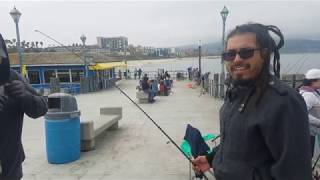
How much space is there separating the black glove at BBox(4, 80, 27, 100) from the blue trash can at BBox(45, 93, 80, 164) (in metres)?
3.11

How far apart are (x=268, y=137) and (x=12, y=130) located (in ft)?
6.35

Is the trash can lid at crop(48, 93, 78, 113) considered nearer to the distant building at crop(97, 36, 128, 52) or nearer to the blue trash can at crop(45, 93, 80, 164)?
the blue trash can at crop(45, 93, 80, 164)

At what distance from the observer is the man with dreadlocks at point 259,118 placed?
4.91 feet

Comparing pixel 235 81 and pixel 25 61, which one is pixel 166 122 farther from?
pixel 25 61

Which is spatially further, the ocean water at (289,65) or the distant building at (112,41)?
the distant building at (112,41)

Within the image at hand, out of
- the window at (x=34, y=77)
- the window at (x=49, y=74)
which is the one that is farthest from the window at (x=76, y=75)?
the window at (x=34, y=77)

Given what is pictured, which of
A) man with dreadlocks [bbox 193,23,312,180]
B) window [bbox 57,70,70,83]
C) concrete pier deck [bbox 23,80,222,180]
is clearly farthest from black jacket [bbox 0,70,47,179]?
window [bbox 57,70,70,83]

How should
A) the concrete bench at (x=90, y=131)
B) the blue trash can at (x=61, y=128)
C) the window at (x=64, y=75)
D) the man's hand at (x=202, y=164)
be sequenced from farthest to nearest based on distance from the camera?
the window at (x=64, y=75) → the concrete bench at (x=90, y=131) → the blue trash can at (x=61, y=128) → the man's hand at (x=202, y=164)

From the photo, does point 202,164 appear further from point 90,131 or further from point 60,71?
point 60,71

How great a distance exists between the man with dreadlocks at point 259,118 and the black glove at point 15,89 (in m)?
1.51

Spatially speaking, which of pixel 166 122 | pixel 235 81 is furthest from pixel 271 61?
pixel 166 122

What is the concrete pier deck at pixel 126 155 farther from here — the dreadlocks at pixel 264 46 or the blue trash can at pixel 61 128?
the dreadlocks at pixel 264 46

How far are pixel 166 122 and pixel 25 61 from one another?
17340 millimetres

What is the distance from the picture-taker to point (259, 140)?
5.19ft
